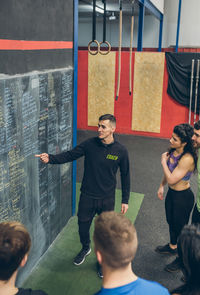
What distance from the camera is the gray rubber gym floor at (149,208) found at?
296 cm

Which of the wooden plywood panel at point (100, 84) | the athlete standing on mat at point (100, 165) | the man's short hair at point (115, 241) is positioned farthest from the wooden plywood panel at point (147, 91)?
the man's short hair at point (115, 241)

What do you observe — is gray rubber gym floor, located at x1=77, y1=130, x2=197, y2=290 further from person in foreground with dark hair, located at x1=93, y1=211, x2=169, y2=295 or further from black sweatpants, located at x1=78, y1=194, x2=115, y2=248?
person in foreground with dark hair, located at x1=93, y1=211, x2=169, y2=295

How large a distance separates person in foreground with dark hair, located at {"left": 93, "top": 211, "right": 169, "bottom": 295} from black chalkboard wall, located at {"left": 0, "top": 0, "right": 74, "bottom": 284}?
1.25 meters

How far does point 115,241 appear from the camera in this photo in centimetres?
121

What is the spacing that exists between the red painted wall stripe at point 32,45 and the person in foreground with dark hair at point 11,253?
1309mm

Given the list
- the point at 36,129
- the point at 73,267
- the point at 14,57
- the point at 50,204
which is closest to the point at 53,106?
the point at 36,129

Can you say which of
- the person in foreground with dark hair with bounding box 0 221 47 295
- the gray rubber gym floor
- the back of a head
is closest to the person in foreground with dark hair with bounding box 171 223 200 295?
the back of a head

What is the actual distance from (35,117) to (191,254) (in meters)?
1.75

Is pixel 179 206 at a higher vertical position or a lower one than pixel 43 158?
lower

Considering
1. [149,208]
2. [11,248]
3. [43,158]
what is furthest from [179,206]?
[11,248]

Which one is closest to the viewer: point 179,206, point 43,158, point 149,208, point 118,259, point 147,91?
point 118,259

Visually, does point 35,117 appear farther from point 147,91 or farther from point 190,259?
point 147,91

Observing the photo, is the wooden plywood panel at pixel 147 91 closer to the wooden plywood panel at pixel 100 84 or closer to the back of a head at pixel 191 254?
the wooden plywood panel at pixel 100 84

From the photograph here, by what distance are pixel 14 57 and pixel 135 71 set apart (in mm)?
5008
